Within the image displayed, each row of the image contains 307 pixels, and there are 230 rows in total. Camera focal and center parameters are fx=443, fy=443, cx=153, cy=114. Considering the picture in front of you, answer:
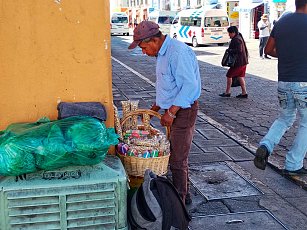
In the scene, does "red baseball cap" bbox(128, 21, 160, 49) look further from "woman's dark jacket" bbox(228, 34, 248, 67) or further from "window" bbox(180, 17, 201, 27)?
"window" bbox(180, 17, 201, 27)

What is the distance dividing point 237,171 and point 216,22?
21187 mm

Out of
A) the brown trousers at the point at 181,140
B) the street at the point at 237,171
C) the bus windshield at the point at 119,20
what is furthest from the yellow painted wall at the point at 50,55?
the bus windshield at the point at 119,20

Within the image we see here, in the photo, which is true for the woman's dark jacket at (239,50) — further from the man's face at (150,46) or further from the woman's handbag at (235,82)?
the man's face at (150,46)

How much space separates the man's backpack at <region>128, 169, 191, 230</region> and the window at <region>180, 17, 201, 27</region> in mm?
22770

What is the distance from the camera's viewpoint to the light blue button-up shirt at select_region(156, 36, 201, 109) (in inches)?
138

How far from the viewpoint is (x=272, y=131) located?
4.80 m

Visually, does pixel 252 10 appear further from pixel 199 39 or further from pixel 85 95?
pixel 85 95

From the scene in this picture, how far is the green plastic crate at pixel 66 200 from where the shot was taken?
285 centimetres

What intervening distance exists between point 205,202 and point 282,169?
126cm

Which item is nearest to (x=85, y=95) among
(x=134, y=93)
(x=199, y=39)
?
(x=134, y=93)

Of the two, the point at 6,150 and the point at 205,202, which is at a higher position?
the point at 6,150

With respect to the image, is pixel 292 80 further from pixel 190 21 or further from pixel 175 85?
pixel 190 21

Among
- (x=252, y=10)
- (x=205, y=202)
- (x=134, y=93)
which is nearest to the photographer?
(x=205, y=202)

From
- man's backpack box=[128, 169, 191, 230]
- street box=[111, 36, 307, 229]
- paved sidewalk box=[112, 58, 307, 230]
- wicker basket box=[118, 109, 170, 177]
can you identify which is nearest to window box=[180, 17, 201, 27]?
street box=[111, 36, 307, 229]
